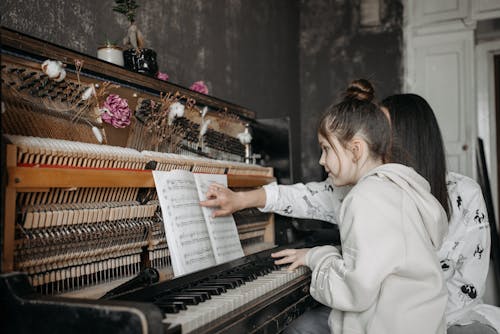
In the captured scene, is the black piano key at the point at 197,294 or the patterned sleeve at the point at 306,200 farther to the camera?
the patterned sleeve at the point at 306,200

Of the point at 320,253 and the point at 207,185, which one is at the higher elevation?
the point at 207,185

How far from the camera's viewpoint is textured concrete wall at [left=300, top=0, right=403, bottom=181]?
6461 mm

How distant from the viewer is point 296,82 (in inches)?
269

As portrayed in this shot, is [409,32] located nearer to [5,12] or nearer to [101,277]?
[5,12]

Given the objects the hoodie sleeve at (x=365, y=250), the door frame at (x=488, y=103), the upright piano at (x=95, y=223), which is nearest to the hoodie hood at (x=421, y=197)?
the hoodie sleeve at (x=365, y=250)

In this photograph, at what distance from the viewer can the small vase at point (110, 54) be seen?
2.18 metres

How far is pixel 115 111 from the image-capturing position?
193 centimetres

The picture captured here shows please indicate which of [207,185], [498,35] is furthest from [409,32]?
[207,185]

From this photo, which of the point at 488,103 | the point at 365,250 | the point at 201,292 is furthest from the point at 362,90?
the point at 488,103

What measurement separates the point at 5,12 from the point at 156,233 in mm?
1355

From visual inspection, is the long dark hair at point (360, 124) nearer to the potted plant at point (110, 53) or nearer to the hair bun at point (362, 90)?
Answer: the hair bun at point (362, 90)

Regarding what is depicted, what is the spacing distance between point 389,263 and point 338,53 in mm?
5573

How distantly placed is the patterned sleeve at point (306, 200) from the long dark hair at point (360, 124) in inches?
33.5

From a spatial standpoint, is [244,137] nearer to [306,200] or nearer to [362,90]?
[306,200]
